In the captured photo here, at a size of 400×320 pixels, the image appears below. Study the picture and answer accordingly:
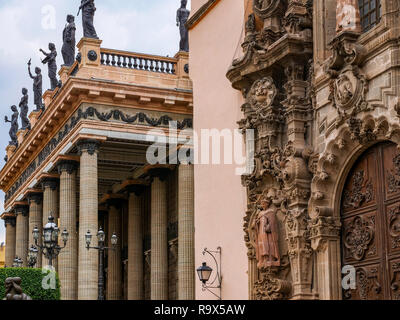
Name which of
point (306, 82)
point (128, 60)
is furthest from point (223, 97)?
point (128, 60)

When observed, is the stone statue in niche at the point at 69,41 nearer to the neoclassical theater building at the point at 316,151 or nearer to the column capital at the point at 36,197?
the column capital at the point at 36,197

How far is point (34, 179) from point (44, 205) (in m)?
2.46

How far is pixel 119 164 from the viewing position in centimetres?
4416

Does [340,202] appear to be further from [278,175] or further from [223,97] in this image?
[223,97]

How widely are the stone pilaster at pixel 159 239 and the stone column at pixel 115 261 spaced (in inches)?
300

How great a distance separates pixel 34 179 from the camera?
4509 centimetres

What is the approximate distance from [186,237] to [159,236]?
3.12 m

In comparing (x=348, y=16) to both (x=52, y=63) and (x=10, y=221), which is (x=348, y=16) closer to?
(x=52, y=63)

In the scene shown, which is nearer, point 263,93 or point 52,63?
point 263,93

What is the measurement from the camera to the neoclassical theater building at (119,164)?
36.9 m

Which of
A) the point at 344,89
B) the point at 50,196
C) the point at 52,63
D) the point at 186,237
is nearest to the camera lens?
the point at 344,89

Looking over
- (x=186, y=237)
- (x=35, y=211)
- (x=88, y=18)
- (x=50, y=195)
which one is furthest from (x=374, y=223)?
(x=35, y=211)

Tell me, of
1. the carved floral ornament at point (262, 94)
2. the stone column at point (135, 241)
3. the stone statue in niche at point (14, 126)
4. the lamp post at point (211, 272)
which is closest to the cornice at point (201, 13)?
the carved floral ornament at point (262, 94)

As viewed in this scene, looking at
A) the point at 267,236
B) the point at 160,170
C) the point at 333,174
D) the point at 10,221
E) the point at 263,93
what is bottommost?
the point at 267,236
